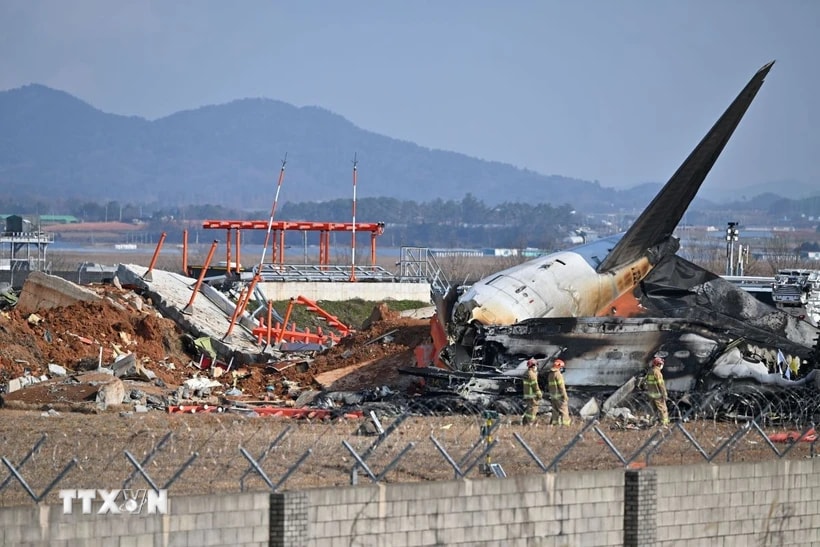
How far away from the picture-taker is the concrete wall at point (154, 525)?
1666cm

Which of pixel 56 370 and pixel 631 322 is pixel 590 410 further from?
pixel 56 370

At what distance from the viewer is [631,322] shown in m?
36.0

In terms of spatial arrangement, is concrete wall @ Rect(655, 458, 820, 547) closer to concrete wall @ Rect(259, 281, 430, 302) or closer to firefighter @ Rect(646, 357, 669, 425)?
firefighter @ Rect(646, 357, 669, 425)

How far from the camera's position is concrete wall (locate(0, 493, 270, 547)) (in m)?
16.7

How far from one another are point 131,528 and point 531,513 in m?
5.75

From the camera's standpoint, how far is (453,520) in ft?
64.5

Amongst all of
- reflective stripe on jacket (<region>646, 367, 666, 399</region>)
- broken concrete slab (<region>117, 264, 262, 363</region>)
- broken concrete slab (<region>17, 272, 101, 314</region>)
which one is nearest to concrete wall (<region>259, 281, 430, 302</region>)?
broken concrete slab (<region>117, 264, 262, 363</region>)

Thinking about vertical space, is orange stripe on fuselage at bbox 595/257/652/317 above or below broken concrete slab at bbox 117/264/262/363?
above

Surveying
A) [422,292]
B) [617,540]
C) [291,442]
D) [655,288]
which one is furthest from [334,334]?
[617,540]

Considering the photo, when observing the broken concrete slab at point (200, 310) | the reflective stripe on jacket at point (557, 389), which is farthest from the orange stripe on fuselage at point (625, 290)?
the reflective stripe on jacket at point (557, 389)

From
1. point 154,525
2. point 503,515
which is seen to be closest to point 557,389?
point 503,515

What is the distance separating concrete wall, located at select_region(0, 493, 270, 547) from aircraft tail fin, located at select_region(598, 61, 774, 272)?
26.9m

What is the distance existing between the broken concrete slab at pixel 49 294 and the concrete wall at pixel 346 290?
16.6 metres

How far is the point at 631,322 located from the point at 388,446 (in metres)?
12.7
